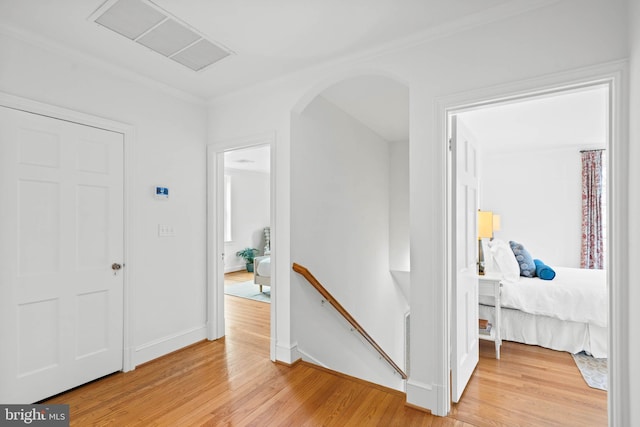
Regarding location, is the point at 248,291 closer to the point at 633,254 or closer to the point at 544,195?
the point at 633,254

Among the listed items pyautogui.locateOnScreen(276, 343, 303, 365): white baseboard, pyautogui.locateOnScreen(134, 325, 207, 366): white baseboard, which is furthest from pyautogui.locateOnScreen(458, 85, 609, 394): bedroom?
pyautogui.locateOnScreen(134, 325, 207, 366): white baseboard

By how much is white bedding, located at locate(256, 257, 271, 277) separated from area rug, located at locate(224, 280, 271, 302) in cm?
39

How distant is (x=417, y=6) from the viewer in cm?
193

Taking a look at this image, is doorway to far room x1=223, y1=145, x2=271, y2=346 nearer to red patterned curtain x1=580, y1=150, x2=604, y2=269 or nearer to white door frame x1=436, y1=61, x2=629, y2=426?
white door frame x1=436, y1=61, x2=629, y2=426

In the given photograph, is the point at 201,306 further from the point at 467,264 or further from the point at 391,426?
the point at 467,264

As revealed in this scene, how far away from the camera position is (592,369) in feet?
9.65

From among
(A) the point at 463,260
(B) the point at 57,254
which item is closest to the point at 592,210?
(A) the point at 463,260

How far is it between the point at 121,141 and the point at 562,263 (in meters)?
6.71

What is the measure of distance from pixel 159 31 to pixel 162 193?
1.42 m

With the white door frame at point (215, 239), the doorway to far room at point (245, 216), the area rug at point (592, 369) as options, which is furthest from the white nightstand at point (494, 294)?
the doorway to far room at point (245, 216)

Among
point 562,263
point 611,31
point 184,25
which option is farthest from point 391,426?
point 562,263

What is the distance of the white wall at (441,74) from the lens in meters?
1.75

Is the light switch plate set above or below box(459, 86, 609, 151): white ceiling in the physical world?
below

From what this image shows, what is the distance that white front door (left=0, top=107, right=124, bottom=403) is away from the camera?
7.04 ft
